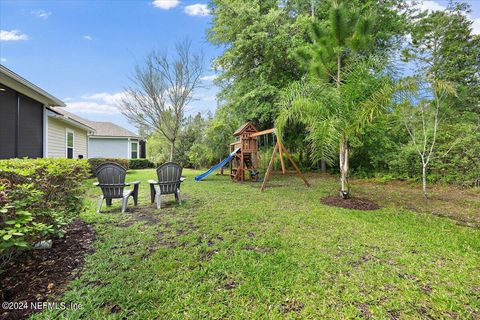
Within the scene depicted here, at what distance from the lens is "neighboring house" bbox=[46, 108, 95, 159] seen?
8.98 meters

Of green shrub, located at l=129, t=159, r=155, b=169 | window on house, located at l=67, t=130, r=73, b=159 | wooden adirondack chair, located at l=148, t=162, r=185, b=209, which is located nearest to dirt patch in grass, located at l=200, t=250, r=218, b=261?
wooden adirondack chair, located at l=148, t=162, r=185, b=209

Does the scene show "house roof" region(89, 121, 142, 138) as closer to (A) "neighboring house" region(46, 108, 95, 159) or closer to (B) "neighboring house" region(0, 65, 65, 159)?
(A) "neighboring house" region(46, 108, 95, 159)

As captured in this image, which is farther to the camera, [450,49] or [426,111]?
[450,49]

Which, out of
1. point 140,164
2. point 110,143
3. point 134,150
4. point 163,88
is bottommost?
point 140,164

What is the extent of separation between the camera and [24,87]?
6.86 m

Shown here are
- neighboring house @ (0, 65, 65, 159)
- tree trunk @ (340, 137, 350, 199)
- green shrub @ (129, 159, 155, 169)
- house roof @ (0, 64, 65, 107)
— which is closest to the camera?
A: tree trunk @ (340, 137, 350, 199)

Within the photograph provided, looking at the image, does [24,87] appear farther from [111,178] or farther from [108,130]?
[108,130]

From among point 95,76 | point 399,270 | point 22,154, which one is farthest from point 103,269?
point 95,76

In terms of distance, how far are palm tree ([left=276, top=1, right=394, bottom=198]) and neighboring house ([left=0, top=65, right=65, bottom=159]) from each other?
766 centimetres

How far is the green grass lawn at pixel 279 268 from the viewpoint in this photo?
6.07 ft

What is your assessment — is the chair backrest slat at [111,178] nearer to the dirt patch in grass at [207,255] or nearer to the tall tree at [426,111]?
the dirt patch in grass at [207,255]

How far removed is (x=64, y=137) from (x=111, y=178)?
8167mm

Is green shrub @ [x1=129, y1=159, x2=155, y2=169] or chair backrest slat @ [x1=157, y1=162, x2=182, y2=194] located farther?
green shrub @ [x1=129, y1=159, x2=155, y2=169]

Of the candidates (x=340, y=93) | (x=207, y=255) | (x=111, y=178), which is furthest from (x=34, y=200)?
(x=340, y=93)
